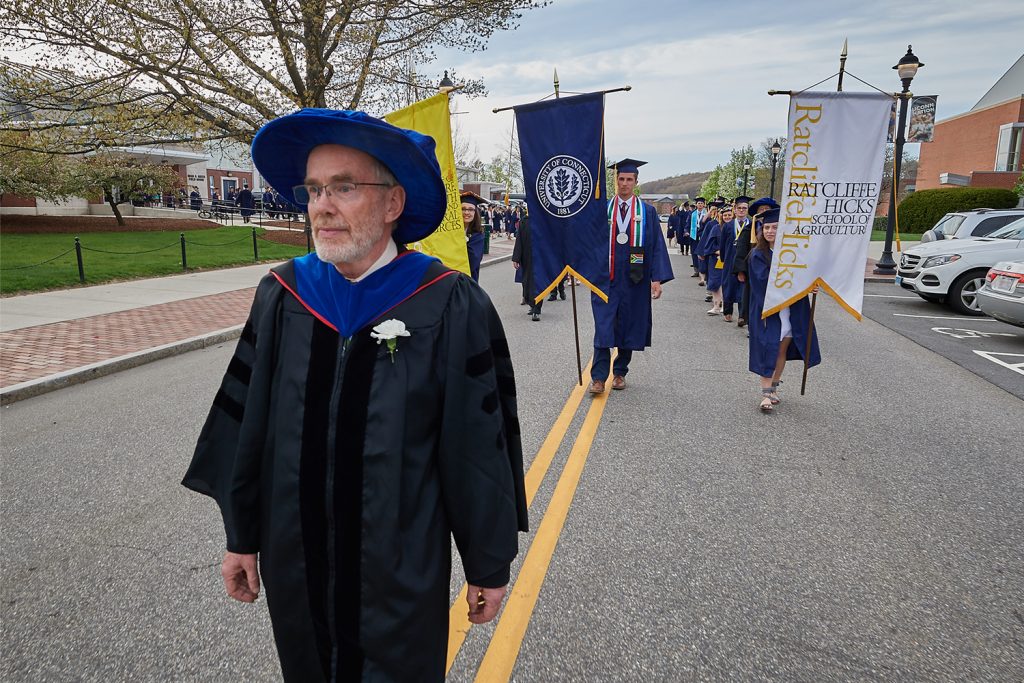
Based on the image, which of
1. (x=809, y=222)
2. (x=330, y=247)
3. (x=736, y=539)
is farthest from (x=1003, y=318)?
(x=330, y=247)

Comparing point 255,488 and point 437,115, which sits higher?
point 437,115

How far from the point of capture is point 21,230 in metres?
26.2

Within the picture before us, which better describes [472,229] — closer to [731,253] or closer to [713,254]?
[731,253]

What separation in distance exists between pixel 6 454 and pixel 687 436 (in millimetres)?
5154

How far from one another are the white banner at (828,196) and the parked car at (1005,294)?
4695mm

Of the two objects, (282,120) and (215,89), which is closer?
(282,120)

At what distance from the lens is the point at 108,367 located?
23.4 ft

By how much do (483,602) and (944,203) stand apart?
43.4 m

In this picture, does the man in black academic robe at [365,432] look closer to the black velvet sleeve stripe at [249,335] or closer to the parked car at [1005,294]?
the black velvet sleeve stripe at [249,335]

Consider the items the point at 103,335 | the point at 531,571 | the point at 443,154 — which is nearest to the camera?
Answer: the point at 531,571

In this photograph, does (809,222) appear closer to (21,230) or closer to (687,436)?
(687,436)

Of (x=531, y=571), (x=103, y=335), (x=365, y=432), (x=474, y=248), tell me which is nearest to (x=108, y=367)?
(x=103, y=335)

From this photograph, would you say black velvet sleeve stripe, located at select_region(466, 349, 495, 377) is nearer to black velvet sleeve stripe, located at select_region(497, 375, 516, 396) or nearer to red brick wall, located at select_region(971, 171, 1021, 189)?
black velvet sleeve stripe, located at select_region(497, 375, 516, 396)

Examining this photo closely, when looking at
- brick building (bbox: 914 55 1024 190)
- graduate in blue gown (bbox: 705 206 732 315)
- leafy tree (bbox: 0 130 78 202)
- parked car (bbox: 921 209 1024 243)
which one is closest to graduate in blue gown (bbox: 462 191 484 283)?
graduate in blue gown (bbox: 705 206 732 315)
